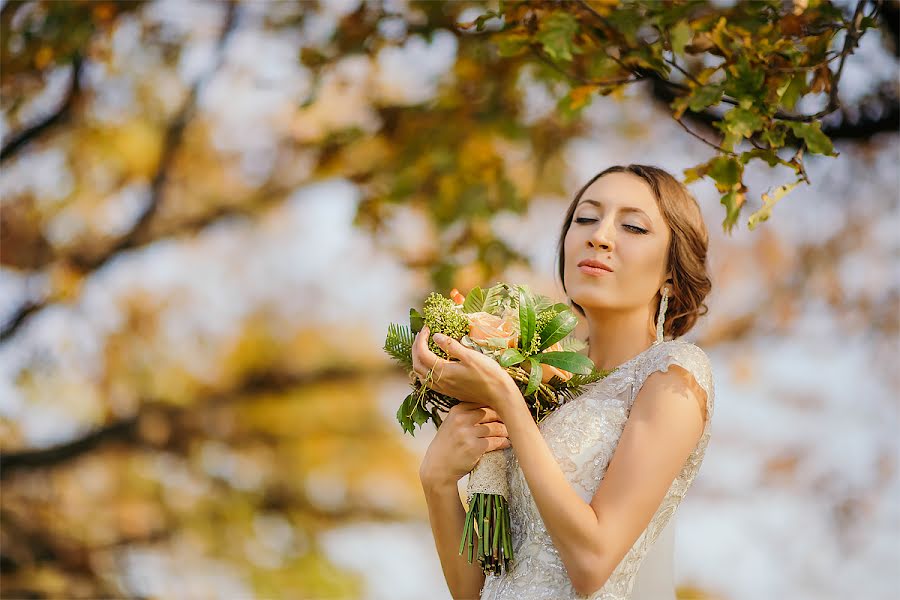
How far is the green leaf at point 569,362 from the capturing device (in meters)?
1.93

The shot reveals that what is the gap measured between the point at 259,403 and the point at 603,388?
523 centimetres

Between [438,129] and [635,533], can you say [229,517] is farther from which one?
[635,533]

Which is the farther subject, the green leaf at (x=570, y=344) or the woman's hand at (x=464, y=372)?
the green leaf at (x=570, y=344)

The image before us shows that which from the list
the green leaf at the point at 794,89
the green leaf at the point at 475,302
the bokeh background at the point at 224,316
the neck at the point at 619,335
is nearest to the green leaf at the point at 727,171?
the green leaf at the point at 794,89

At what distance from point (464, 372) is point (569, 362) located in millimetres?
208

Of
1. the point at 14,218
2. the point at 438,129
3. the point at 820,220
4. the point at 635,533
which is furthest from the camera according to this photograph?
the point at 14,218

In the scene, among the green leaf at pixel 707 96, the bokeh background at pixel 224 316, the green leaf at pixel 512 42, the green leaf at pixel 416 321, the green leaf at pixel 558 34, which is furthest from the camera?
the bokeh background at pixel 224 316

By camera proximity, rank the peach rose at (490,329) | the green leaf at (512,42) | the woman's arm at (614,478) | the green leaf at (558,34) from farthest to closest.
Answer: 1. the green leaf at (512,42)
2. the green leaf at (558,34)
3. the peach rose at (490,329)
4. the woman's arm at (614,478)

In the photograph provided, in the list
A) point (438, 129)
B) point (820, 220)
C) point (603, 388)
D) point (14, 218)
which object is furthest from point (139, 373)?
point (603, 388)

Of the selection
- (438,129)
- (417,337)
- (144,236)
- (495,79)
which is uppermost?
(144,236)

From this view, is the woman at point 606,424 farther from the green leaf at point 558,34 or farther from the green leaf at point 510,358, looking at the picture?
the green leaf at point 558,34

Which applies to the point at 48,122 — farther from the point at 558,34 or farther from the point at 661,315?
the point at 661,315

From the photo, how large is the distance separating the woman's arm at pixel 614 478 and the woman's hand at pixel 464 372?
2cm

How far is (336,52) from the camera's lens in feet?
13.4
